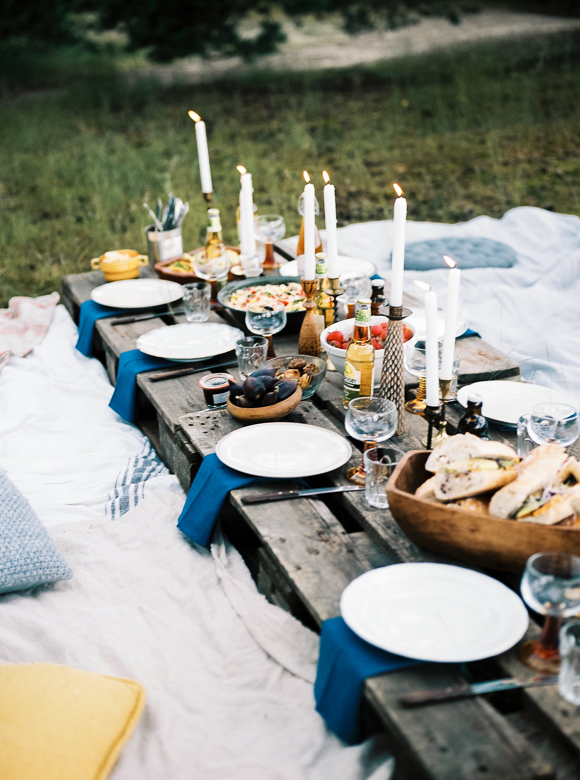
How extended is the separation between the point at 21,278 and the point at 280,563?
12.8ft

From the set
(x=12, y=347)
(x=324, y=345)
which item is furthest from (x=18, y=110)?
(x=324, y=345)

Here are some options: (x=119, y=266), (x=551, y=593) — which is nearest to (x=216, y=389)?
(x=551, y=593)

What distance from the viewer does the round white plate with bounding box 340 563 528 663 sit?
144 cm

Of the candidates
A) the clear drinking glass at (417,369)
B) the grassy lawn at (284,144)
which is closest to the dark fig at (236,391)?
the clear drinking glass at (417,369)

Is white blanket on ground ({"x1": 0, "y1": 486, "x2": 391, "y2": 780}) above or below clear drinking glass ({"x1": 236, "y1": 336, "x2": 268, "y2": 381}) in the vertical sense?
below

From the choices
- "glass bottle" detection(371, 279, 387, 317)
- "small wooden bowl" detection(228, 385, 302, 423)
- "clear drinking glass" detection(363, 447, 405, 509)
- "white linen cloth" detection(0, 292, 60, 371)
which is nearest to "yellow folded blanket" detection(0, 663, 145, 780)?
"clear drinking glass" detection(363, 447, 405, 509)

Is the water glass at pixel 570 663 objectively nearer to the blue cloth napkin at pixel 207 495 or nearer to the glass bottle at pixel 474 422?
the glass bottle at pixel 474 422

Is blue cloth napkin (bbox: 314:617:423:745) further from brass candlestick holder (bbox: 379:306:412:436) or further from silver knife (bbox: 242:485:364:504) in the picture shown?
brass candlestick holder (bbox: 379:306:412:436)

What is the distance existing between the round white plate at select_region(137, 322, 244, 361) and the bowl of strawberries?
438mm

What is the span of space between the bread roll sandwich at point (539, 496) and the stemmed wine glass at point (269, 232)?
6.81 feet

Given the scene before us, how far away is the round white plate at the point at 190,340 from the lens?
273cm

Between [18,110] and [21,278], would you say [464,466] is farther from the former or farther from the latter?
[18,110]

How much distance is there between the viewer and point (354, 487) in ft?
6.36

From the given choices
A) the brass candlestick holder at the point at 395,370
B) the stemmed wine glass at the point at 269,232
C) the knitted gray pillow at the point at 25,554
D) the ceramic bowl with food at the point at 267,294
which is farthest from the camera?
the stemmed wine glass at the point at 269,232
